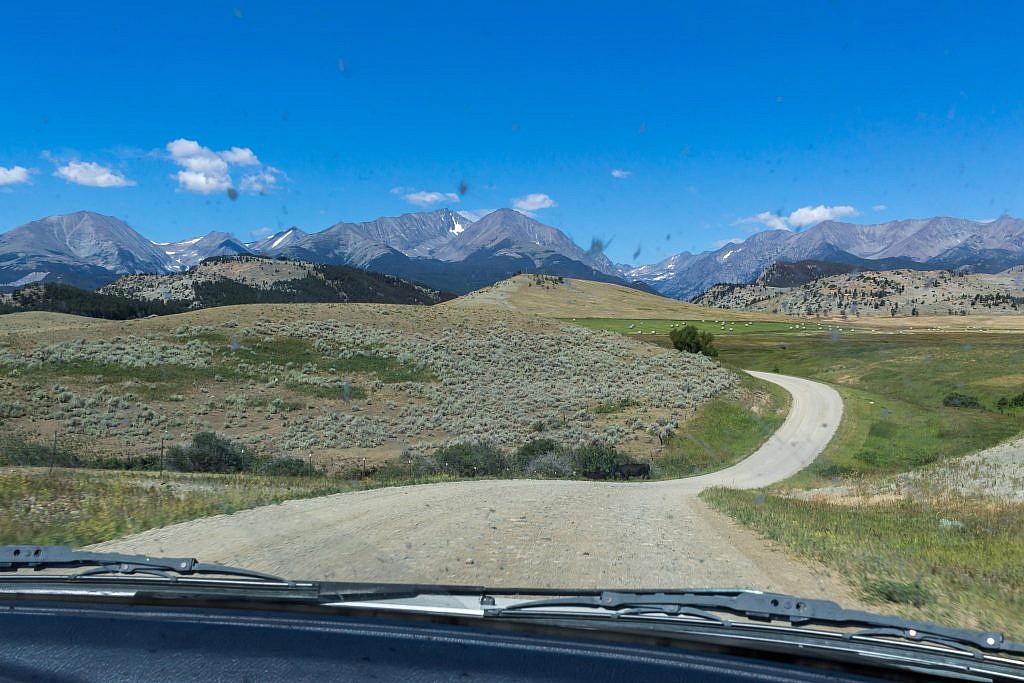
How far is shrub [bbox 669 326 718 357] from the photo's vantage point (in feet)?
221

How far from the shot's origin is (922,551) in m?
8.52

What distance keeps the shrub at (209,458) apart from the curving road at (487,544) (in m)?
12.3

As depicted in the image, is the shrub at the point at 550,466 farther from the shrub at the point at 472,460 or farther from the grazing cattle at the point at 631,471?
the grazing cattle at the point at 631,471

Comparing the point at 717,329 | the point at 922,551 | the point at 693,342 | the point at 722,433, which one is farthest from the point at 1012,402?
the point at 717,329

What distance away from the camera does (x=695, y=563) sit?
24.0 ft

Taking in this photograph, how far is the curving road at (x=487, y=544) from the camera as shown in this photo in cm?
603

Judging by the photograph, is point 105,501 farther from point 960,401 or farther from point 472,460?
point 960,401

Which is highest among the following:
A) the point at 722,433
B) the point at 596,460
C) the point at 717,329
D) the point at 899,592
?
the point at 717,329

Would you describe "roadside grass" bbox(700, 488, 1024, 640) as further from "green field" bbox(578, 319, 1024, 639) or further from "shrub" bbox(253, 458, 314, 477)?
"shrub" bbox(253, 458, 314, 477)

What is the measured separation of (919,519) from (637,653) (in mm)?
11576

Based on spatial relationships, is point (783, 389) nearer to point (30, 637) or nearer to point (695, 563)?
point (695, 563)

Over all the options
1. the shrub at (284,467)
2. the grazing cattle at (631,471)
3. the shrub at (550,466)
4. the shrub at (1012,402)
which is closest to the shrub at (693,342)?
the shrub at (1012,402)

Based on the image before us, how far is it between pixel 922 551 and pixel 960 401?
43.7m

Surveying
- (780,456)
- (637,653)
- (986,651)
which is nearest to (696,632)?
(637,653)
